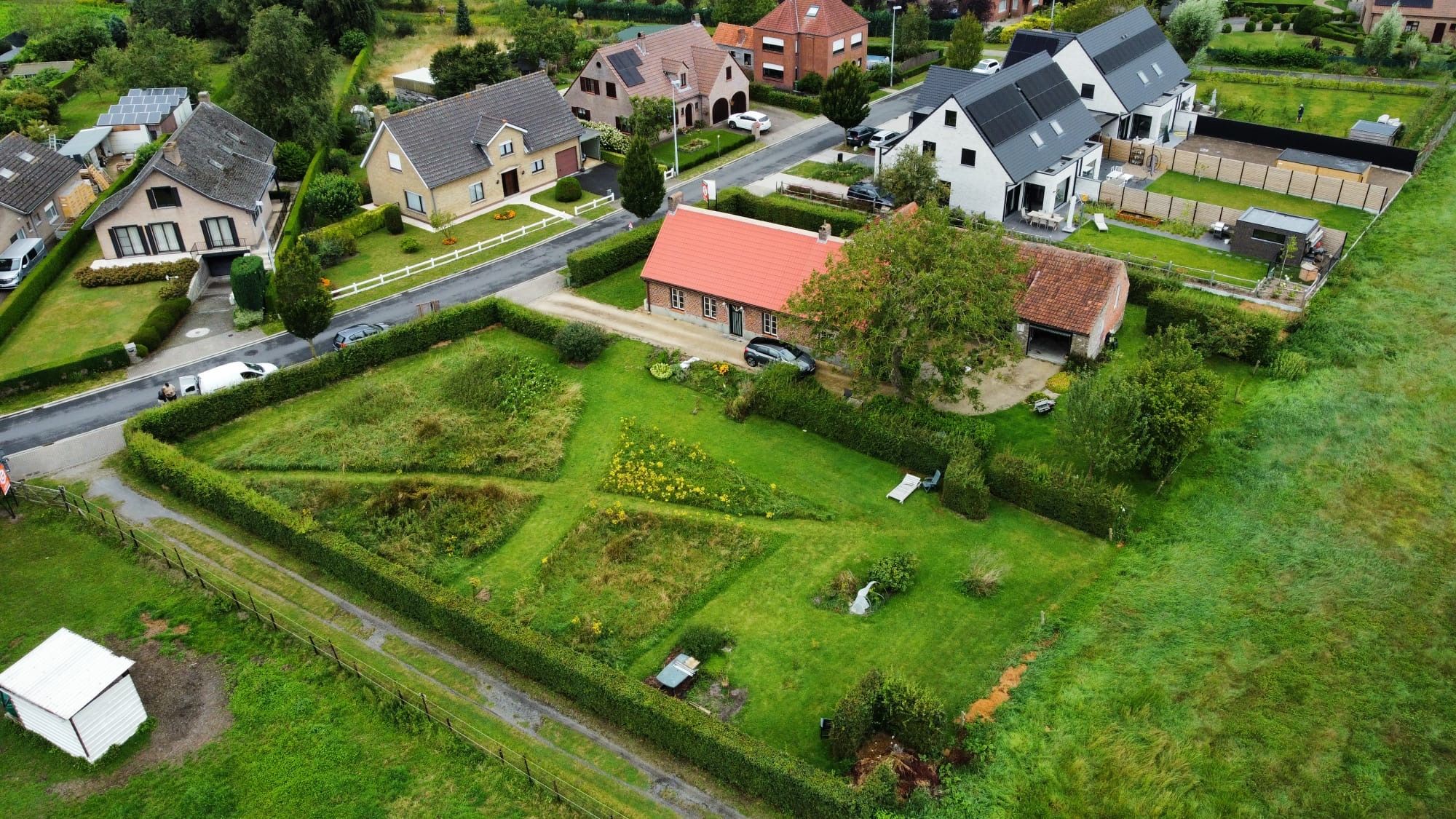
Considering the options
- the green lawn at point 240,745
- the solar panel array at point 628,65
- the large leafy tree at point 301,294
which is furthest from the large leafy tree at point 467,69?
A: the green lawn at point 240,745

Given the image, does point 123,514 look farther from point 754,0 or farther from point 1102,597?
point 754,0

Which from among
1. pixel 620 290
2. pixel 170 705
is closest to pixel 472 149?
pixel 620 290

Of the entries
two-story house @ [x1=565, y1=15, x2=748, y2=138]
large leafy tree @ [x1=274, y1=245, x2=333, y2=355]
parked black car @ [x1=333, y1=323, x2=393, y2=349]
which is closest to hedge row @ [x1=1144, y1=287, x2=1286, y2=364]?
parked black car @ [x1=333, y1=323, x2=393, y2=349]

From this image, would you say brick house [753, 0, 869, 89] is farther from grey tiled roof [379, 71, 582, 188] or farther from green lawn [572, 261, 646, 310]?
green lawn [572, 261, 646, 310]

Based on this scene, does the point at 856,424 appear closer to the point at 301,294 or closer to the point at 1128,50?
the point at 301,294

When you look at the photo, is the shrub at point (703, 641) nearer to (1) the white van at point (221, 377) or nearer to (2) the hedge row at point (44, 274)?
(1) the white van at point (221, 377)

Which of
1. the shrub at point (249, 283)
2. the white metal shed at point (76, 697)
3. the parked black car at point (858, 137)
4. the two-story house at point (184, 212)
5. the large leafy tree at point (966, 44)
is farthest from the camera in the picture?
the large leafy tree at point (966, 44)

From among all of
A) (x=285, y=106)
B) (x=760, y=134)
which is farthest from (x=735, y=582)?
(x=285, y=106)
